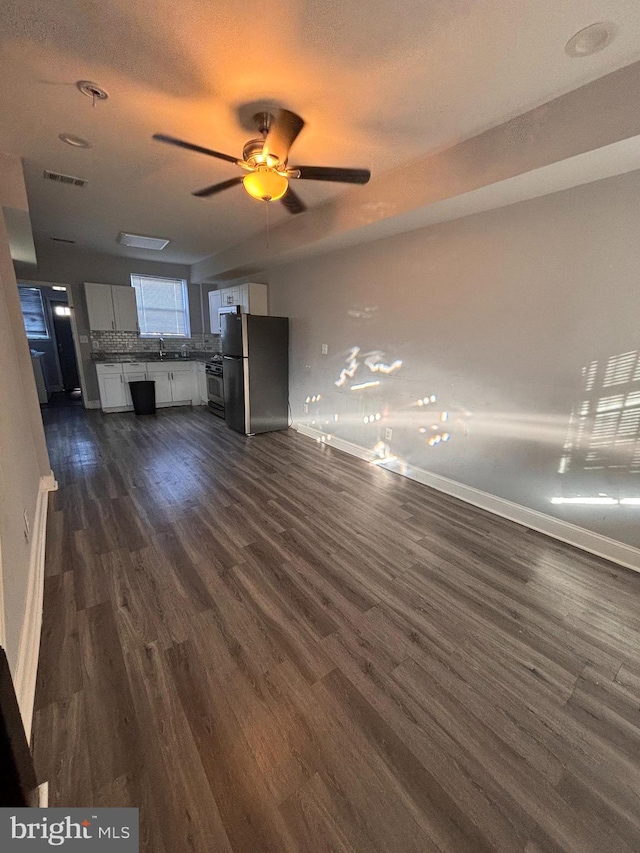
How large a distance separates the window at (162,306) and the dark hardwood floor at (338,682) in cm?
469

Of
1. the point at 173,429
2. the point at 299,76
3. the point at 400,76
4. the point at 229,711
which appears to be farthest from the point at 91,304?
the point at 229,711

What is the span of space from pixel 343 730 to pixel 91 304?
660 cm

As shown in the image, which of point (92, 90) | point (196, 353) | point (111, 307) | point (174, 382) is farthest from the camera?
point (196, 353)

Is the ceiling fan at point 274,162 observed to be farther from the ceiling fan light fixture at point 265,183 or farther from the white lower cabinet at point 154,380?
the white lower cabinet at point 154,380

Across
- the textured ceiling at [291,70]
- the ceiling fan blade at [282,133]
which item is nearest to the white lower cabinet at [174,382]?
the textured ceiling at [291,70]

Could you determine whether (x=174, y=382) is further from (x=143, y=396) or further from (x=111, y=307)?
(x=111, y=307)

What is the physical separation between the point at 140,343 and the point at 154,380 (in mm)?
945

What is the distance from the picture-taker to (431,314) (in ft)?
9.93

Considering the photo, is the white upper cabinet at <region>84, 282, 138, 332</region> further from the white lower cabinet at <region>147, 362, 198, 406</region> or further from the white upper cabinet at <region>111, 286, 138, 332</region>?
the white lower cabinet at <region>147, 362, 198, 406</region>

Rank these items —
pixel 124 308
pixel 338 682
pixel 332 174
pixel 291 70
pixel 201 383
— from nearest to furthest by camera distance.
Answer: pixel 338 682 → pixel 291 70 → pixel 332 174 → pixel 124 308 → pixel 201 383

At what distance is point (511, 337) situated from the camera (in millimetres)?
2523

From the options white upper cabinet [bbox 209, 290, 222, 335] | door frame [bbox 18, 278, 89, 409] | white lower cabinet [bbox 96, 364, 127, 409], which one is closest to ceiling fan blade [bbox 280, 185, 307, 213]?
white upper cabinet [bbox 209, 290, 222, 335]

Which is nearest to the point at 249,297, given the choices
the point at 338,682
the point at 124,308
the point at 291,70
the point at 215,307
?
the point at 215,307

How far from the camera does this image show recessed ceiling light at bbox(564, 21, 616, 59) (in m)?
1.38
